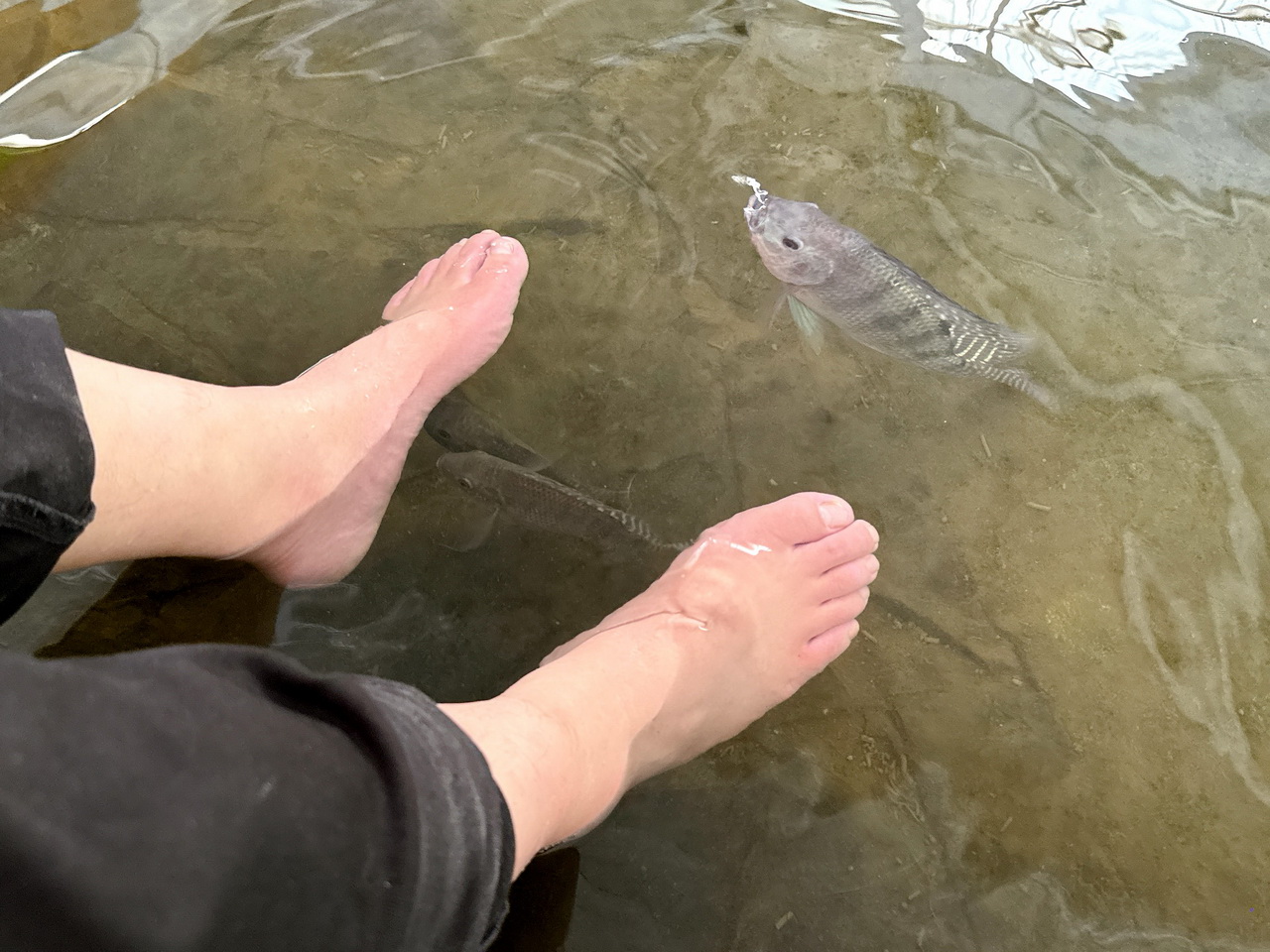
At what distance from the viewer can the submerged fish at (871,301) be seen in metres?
1.96

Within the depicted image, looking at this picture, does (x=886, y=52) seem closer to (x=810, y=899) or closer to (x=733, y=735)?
(x=733, y=735)

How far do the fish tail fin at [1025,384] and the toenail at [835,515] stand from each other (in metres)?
0.51

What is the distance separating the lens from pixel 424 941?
0.93 meters

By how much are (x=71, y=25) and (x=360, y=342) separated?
1.58 metres

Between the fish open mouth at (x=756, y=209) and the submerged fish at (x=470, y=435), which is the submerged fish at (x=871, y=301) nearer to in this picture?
the fish open mouth at (x=756, y=209)

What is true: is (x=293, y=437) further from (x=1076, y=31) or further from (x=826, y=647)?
(x=1076, y=31)

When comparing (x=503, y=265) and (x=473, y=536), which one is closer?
(x=473, y=536)

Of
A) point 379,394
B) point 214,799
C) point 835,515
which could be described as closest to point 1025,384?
point 835,515

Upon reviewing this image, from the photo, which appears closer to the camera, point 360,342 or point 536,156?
point 360,342

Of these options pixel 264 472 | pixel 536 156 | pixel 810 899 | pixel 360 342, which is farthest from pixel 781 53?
pixel 810 899

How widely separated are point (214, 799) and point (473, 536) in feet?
3.78

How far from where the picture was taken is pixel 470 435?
2.00m

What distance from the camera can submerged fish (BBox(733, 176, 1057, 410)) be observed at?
1956 mm

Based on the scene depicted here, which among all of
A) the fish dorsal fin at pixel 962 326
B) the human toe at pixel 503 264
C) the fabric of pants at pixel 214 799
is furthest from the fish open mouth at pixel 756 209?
the fabric of pants at pixel 214 799
